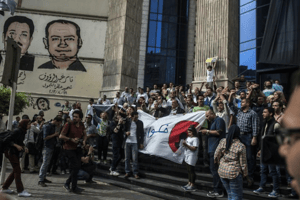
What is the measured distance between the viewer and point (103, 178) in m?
9.20

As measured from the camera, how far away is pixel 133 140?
338 inches

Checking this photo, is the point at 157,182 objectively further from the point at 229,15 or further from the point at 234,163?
the point at 229,15

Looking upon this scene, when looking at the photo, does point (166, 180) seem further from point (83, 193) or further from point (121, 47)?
point (121, 47)

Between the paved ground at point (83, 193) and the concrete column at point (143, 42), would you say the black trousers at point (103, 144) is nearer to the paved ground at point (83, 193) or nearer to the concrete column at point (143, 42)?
the paved ground at point (83, 193)

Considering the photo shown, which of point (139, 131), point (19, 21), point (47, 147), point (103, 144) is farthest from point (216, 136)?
point (19, 21)

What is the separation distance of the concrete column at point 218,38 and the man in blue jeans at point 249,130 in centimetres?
731

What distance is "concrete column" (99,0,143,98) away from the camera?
19.1 meters

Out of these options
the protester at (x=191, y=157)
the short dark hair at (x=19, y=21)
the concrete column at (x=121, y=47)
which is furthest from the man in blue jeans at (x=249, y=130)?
the short dark hair at (x=19, y=21)

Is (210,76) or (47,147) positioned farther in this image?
(210,76)

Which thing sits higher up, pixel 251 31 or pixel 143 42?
pixel 143 42

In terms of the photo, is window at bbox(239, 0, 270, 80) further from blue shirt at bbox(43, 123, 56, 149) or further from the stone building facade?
blue shirt at bbox(43, 123, 56, 149)

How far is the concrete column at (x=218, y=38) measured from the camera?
1459 cm

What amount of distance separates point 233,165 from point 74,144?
4.02m

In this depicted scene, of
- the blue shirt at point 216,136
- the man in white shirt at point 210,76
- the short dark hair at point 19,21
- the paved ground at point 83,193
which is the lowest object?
the paved ground at point 83,193
